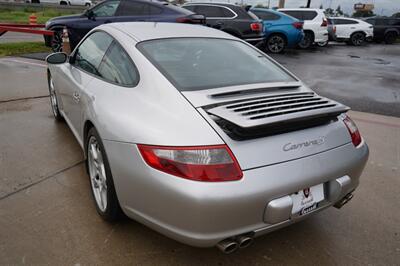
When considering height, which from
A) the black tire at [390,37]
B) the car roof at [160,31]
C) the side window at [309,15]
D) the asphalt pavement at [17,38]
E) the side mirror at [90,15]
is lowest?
the black tire at [390,37]

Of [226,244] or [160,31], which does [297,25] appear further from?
[226,244]

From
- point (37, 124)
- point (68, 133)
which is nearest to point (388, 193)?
point (68, 133)

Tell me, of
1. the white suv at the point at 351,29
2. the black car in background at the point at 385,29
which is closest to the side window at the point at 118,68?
the white suv at the point at 351,29

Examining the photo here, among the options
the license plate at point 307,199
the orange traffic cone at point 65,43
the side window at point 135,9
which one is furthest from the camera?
the side window at point 135,9

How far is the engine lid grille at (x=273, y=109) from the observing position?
79.4 inches

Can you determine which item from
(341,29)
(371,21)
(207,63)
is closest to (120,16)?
(207,63)

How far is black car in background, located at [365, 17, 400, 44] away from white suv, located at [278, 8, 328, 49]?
8931 mm

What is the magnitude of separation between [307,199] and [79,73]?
2.39m

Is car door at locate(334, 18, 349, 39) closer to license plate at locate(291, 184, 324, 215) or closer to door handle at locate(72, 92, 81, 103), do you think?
door handle at locate(72, 92, 81, 103)

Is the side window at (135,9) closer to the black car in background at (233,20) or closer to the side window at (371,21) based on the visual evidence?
the black car in background at (233,20)

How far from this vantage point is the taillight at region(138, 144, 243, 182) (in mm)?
1887

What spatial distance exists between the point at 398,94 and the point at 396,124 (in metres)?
2.61

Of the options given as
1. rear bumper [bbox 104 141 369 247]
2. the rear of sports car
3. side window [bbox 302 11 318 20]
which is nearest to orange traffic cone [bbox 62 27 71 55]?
the rear of sports car

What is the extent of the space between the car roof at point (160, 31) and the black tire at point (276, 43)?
10.8 m
